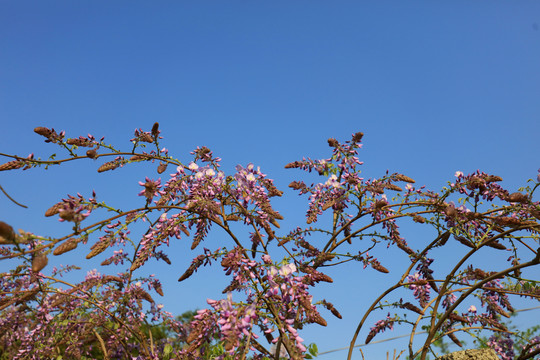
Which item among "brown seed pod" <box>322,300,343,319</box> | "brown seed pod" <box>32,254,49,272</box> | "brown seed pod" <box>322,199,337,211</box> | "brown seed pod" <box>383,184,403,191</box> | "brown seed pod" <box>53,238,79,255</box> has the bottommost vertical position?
"brown seed pod" <box>32,254,49,272</box>

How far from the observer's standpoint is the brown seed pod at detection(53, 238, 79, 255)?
2256 millimetres

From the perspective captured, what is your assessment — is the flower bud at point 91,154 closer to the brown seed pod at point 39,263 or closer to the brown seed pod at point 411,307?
the brown seed pod at point 39,263

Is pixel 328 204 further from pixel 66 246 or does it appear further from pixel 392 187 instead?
pixel 66 246

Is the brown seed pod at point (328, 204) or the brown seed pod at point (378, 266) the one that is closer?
the brown seed pod at point (328, 204)

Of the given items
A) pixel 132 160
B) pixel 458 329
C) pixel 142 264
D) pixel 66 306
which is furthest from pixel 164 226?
pixel 458 329

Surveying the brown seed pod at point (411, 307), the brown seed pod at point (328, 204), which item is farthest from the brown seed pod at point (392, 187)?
the brown seed pod at point (411, 307)

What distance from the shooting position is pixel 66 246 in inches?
90.4

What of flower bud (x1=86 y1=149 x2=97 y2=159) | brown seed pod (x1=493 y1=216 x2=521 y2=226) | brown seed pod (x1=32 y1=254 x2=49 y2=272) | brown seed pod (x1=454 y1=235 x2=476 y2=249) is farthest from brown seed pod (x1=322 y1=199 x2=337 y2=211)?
brown seed pod (x1=32 y1=254 x2=49 y2=272)

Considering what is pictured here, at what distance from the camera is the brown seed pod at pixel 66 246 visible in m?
2.26

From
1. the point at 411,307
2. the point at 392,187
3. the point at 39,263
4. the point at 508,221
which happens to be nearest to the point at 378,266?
the point at 411,307

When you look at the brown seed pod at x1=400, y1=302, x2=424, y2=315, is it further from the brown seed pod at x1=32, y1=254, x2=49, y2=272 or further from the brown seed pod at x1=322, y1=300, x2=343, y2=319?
the brown seed pod at x1=32, y1=254, x2=49, y2=272

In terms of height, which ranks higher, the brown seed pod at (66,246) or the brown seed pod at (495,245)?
the brown seed pod at (495,245)

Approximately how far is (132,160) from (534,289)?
3.02m

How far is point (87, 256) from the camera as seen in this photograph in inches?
100
